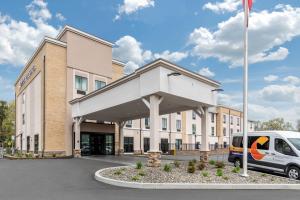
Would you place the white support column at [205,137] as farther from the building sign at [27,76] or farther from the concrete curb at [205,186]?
the building sign at [27,76]

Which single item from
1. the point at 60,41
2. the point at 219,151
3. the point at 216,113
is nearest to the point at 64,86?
the point at 60,41

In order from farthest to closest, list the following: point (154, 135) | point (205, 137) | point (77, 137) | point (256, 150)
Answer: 1. point (77, 137)
2. point (205, 137)
3. point (256, 150)
4. point (154, 135)

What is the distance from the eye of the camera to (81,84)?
33062 mm

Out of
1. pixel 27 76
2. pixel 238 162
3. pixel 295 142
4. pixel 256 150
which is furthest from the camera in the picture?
pixel 27 76

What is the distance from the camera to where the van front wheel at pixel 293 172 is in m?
14.4

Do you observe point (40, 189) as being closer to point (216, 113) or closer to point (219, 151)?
point (219, 151)

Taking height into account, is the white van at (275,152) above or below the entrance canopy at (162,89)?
below

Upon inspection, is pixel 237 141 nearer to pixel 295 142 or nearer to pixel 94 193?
pixel 295 142

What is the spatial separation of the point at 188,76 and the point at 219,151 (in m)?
34.2

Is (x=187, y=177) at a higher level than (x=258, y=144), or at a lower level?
lower

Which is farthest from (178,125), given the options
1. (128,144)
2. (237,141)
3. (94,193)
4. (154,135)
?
(94,193)

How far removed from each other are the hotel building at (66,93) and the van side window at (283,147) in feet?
63.6

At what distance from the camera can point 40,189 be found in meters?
10.9

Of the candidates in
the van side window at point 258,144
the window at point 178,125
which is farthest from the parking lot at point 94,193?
the window at point 178,125
